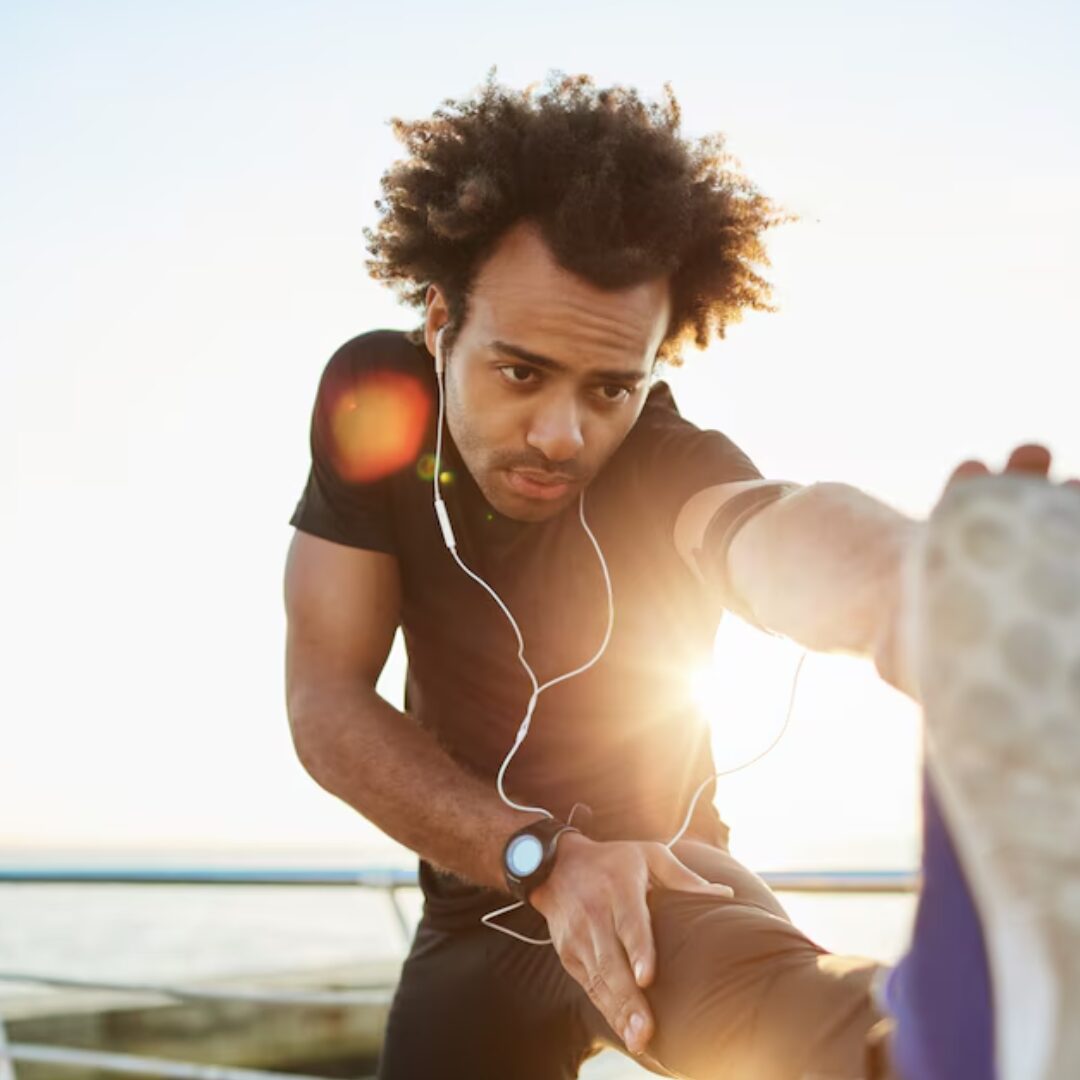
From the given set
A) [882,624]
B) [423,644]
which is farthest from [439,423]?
[882,624]

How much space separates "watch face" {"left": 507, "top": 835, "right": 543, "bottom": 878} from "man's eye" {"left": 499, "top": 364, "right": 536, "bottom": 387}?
0.76 metres

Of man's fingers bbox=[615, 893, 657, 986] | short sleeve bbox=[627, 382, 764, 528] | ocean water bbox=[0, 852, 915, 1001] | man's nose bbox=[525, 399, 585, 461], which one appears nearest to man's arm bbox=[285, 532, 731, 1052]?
man's fingers bbox=[615, 893, 657, 986]

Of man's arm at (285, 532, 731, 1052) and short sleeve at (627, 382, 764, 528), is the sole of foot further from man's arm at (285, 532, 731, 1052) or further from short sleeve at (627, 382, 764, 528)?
short sleeve at (627, 382, 764, 528)

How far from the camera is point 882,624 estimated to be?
1.14 m

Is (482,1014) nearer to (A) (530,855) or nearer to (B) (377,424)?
(A) (530,855)

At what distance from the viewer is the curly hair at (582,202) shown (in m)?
2.19

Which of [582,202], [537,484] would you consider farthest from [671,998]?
[582,202]

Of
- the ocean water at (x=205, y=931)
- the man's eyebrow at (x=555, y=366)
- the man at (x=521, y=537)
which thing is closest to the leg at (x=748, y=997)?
the man at (x=521, y=537)

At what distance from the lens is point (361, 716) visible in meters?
2.23

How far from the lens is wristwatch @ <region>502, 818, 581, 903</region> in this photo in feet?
5.73

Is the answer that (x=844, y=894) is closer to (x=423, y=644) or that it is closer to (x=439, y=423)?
(x=423, y=644)

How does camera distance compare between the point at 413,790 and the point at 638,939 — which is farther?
the point at 413,790

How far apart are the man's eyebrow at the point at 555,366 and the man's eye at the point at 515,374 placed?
2 centimetres

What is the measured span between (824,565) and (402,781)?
1031 mm
